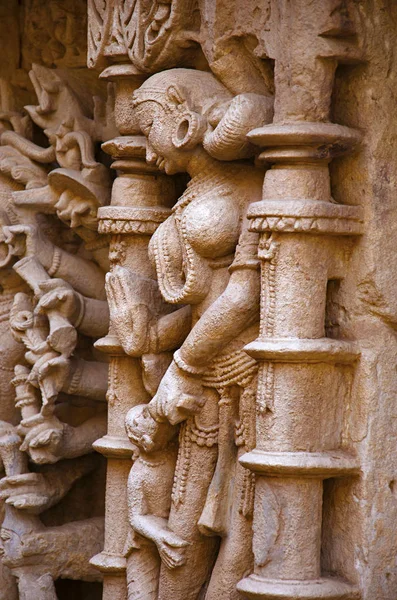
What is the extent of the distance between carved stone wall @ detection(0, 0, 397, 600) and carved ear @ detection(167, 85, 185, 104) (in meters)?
0.01

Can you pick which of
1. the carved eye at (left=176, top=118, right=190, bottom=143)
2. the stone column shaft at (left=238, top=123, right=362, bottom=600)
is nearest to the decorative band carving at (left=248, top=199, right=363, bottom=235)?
the stone column shaft at (left=238, top=123, right=362, bottom=600)

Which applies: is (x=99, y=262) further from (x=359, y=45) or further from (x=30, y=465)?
(x=359, y=45)

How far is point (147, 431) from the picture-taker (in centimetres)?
577

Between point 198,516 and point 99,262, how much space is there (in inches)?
65.6

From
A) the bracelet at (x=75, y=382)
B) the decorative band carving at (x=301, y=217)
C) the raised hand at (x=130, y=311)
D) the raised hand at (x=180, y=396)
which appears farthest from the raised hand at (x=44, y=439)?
the decorative band carving at (x=301, y=217)

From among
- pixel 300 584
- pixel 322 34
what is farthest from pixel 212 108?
pixel 300 584

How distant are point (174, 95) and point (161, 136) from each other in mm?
162

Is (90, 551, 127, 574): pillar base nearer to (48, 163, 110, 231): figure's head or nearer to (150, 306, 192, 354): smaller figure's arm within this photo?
(150, 306, 192, 354): smaller figure's arm

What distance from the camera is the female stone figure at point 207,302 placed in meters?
5.39

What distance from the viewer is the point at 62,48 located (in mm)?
7070

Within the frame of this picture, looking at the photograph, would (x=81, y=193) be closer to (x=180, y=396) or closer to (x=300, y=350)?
(x=180, y=396)

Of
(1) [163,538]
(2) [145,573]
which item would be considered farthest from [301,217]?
(2) [145,573]

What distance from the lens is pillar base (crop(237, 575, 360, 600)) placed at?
5086 mm

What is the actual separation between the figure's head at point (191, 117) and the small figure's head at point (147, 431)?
94cm
